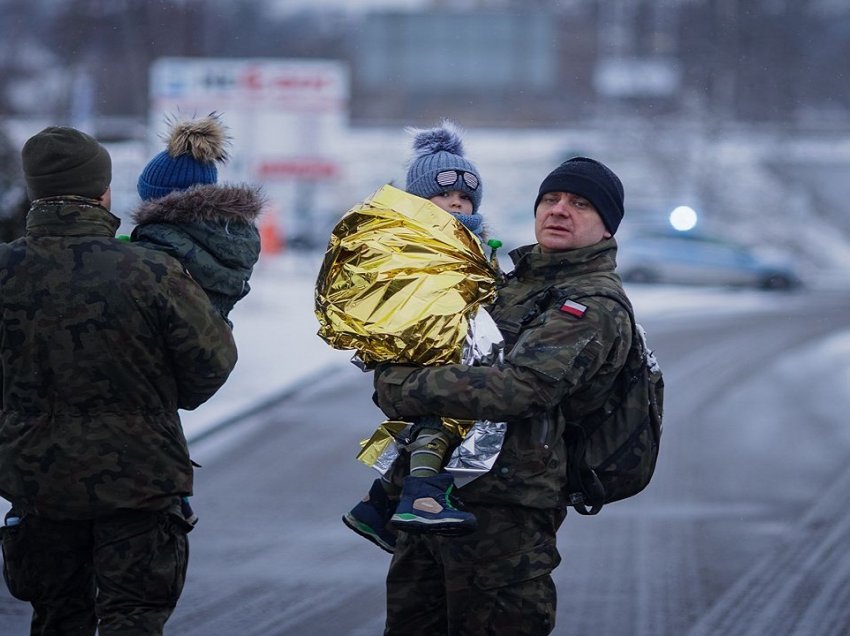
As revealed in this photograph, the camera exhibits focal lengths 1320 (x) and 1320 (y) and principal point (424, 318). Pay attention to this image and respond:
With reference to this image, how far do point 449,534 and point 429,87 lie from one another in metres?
60.8

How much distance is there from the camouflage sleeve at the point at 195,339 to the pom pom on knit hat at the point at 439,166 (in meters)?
0.75

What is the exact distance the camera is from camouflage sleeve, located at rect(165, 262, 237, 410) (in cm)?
359

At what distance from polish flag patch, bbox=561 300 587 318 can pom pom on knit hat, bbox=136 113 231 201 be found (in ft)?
3.98

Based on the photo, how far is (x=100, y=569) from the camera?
3650 millimetres

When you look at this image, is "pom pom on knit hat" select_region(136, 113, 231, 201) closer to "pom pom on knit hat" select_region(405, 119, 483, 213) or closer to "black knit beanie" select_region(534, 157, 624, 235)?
"pom pom on knit hat" select_region(405, 119, 483, 213)

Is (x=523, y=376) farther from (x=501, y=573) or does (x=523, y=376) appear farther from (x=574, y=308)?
(x=501, y=573)

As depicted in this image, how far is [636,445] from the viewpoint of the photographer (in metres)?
3.67

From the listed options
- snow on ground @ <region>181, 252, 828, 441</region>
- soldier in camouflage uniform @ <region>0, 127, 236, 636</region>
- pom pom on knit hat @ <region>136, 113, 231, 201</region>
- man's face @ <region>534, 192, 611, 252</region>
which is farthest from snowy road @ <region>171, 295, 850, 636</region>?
man's face @ <region>534, 192, 611, 252</region>

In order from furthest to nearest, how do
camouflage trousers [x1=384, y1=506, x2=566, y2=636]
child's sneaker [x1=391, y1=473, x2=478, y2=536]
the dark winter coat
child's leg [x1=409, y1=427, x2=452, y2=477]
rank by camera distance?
the dark winter coat < camouflage trousers [x1=384, y1=506, x2=566, y2=636] < child's leg [x1=409, y1=427, x2=452, y2=477] < child's sneaker [x1=391, y1=473, x2=478, y2=536]

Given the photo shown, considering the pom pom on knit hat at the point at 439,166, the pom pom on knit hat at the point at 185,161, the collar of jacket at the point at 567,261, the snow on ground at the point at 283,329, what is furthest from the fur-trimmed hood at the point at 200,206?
the snow on ground at the point at 283,329

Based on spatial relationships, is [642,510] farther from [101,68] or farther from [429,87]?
[429,87]

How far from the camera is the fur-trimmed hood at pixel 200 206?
3.80 meters

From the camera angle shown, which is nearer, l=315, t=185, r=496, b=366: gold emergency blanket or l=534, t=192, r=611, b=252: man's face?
l=315, t=185, r=496, b=366: gold emergency blanket

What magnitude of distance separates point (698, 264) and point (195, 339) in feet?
80.4
